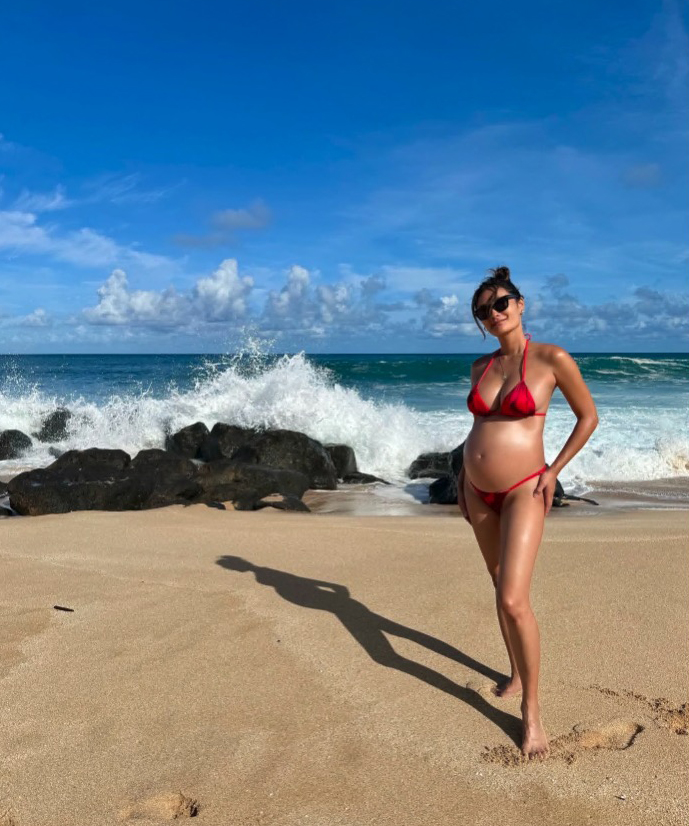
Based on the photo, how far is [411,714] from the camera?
3.01m

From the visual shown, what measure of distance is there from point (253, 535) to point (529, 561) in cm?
360

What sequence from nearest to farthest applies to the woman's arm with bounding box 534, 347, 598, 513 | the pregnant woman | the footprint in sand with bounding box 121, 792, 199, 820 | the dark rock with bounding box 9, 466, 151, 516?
1. the footprint in sand with bounding box 121, 792, 199, 820
2. the pregnant woman
3. the woman's arm with bounding box 534, 347, 598, 513
4. the dark rock with bounding box 9, 466, 151, 516

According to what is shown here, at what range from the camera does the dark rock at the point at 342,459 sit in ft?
40.3

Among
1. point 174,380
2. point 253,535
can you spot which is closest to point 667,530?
point 253,535

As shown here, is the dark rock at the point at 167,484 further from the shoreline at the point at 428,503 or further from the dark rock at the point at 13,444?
the dark rock at the point at 13,444

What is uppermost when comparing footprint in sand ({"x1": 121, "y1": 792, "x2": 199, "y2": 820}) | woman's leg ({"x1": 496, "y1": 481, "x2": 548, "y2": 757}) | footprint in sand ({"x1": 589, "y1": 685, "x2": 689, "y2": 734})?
woman's leg ({"x1": 496, "y1": 481, "x2": 548, "y2": 757})

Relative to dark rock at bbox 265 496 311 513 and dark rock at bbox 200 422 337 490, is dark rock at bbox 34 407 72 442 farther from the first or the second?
dark rock at bbox 265 496 311 513

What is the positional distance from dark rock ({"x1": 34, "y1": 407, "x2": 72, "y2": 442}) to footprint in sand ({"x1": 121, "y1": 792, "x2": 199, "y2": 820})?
48.5 feet

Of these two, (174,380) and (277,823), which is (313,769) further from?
(174,380)

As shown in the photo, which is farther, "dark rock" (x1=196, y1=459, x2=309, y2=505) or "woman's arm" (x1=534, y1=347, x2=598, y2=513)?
"dark rock" (x1=196, y1=459, x2=309, y2=505)

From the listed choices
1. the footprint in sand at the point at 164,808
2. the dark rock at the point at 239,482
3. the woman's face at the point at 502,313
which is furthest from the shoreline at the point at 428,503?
the footprint in sand at the point at 164,808

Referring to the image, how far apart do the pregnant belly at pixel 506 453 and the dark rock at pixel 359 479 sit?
8.85 meters

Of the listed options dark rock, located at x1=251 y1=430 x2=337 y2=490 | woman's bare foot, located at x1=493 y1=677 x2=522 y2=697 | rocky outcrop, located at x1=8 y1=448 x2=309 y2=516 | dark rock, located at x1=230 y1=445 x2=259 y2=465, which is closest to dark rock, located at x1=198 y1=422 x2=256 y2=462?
dark rock, located at x1=230 y1=445 x2=259 y2=465

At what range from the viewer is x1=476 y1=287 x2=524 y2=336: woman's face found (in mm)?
3075
